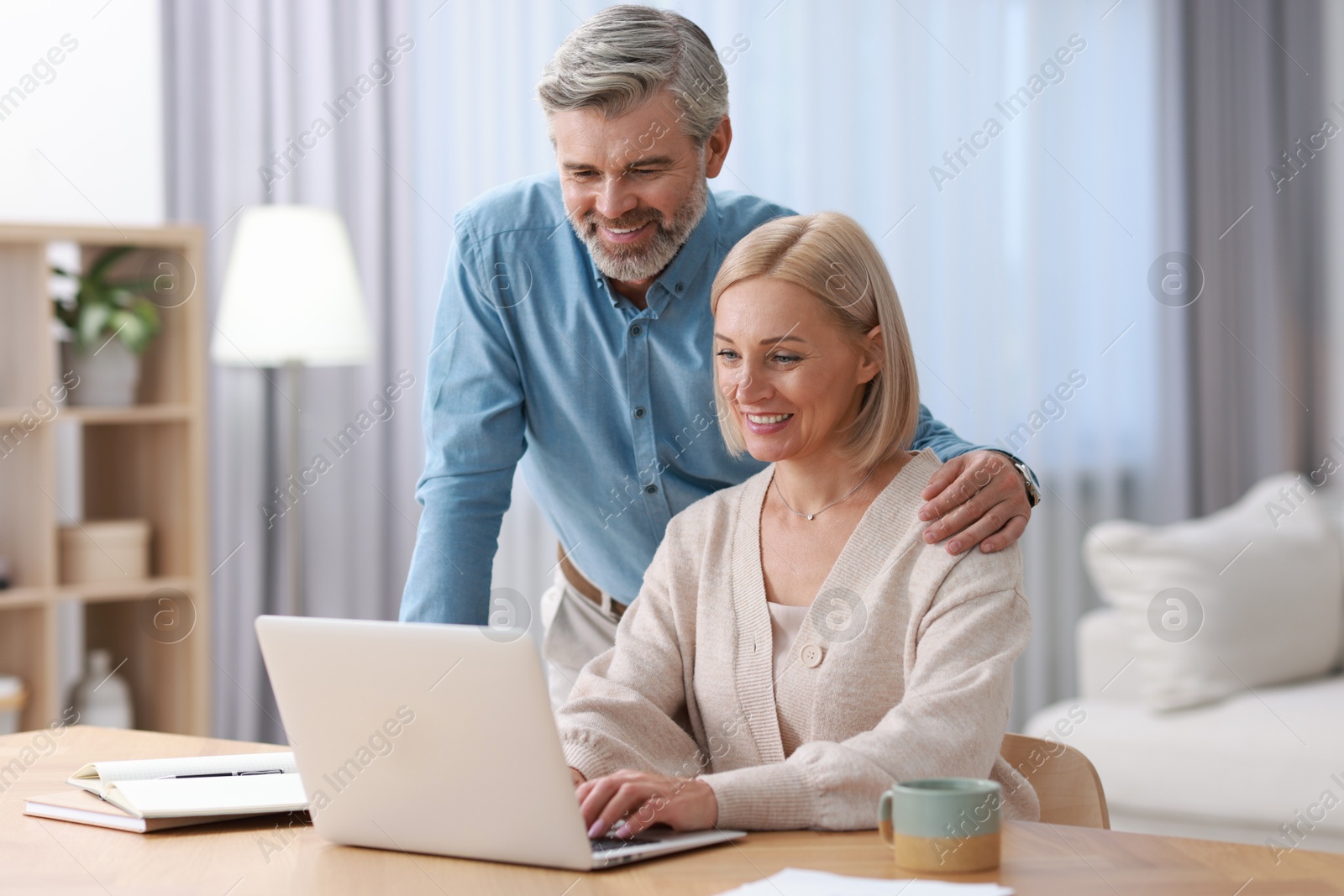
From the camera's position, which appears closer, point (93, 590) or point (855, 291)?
point (855, 291)

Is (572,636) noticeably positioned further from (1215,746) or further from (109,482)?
(109,482)

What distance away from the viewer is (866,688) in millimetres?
1521

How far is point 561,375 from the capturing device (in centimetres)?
201

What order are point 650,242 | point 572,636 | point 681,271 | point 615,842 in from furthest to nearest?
1. point 572,636
2. point 681,271
3. point 650,242
4. point 615,842

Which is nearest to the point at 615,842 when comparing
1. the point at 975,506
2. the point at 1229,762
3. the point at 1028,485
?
the point at 975,506

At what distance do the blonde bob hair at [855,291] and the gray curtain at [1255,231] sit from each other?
2.67m

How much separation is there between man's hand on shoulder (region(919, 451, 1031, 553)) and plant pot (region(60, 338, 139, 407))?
240cm

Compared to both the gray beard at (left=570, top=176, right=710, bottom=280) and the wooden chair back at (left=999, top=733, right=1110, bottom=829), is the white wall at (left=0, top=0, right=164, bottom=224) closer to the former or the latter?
the gray beard at (left=570, top=176, right=710, bottom=280)

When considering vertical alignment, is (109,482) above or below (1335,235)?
below

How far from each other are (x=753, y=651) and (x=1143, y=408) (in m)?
2.86

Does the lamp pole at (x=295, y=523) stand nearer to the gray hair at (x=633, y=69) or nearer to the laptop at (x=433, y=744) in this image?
the gray hair at (x=633, y=69)

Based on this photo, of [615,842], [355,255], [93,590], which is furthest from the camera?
[355,255]

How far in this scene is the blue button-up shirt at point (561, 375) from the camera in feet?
6.45

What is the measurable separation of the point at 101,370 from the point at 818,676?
2415 mm
